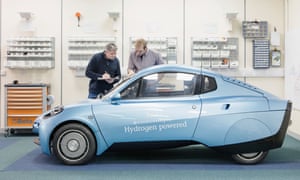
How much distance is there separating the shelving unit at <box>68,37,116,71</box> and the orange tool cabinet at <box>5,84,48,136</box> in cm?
65

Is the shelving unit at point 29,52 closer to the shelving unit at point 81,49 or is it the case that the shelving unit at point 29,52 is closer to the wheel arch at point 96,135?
the shelving unit at point 81,49

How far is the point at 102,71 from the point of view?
5.03 m

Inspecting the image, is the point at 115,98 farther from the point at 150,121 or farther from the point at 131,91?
the point at 150,121

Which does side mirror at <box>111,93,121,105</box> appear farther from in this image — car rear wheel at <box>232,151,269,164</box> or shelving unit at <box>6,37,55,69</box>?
shelving unit at <box>6,37,55,69</box>

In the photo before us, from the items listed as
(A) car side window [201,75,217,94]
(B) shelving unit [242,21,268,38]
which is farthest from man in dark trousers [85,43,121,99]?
(B) shelving unit [242,21,268,38]

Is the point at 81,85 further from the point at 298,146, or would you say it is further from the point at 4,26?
the point at 298,146

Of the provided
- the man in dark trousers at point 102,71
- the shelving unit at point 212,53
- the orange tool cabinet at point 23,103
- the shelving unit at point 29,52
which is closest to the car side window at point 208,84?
the man in dark trousers at point 102,71

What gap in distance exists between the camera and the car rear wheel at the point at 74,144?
150 inches

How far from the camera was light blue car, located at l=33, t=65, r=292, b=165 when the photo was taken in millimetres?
3773

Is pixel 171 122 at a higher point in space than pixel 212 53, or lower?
lower

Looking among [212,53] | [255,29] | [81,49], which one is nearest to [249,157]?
[212,53]

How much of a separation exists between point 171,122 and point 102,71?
5.39 feet

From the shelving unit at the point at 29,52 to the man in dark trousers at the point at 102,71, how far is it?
1.47 m

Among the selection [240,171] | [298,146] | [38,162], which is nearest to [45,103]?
[38,162]
